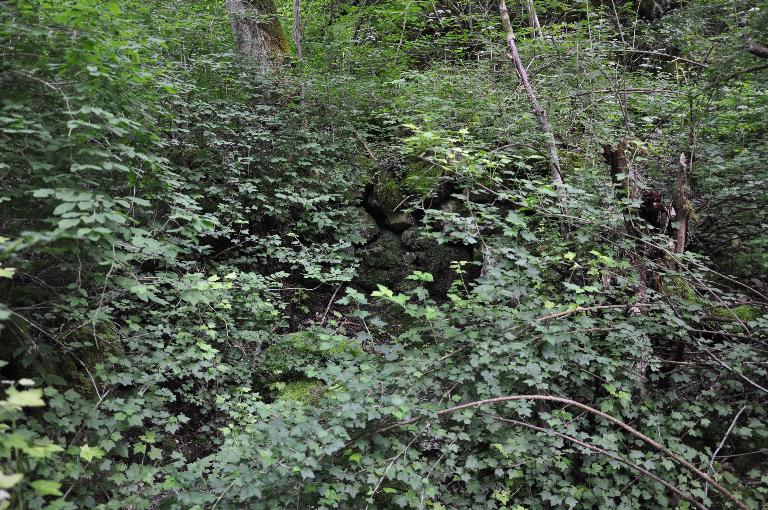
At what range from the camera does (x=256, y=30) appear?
22.8 feet

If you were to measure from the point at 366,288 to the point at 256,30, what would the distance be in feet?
13.7

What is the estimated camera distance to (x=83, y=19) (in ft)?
8.86

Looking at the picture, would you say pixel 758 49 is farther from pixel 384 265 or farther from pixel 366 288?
pixel 366 288

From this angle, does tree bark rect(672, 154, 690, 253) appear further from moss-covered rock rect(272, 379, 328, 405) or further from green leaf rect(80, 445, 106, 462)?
green leaf rect(80, 445, 106, 462)

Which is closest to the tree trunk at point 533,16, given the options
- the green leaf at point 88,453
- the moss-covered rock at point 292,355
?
the moss-covered rock at point 292,355

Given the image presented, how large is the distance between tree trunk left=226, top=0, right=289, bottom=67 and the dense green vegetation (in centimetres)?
68

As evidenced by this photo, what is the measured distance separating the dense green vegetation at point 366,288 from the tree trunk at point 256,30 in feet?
2.22

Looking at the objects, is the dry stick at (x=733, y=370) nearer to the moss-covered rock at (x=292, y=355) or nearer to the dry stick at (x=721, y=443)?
the dry stick at (x=721, y=443)

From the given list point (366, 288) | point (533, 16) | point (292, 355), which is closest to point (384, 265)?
point (366, 288)

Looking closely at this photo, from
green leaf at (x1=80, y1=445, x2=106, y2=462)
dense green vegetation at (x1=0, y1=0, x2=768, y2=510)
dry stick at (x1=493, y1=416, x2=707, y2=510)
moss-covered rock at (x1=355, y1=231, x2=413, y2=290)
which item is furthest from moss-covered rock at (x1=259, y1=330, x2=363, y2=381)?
green leaf at (x1=80, y1=445, x2=106, y2=462)

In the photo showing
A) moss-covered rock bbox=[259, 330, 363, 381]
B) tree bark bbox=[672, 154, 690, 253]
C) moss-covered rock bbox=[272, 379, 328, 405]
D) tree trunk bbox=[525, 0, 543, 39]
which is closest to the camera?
tree bark bbox=[672, 154, 690, 253]

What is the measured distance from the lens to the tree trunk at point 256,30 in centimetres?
665

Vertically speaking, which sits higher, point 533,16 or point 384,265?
point 533,16

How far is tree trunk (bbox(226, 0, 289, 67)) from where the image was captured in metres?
6.65
